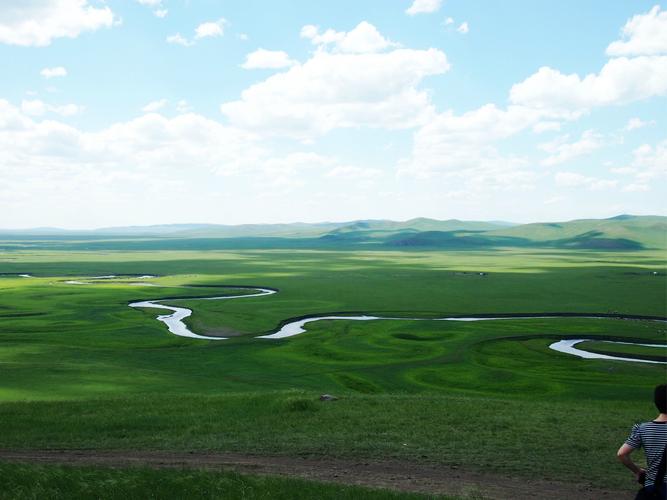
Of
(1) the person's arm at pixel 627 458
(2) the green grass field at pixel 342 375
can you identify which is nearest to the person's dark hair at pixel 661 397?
(1) the person's arm at pixel 627 458

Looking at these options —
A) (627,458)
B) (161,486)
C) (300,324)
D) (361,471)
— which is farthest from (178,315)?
(627,458)

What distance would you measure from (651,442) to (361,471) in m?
10.9

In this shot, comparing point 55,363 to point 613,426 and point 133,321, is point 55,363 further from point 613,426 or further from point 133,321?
point 613,426

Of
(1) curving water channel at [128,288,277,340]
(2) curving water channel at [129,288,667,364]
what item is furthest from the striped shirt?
(1) curving water channel at [128,288,277,340]

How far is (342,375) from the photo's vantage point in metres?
54.5

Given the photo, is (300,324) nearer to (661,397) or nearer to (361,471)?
(361,471)

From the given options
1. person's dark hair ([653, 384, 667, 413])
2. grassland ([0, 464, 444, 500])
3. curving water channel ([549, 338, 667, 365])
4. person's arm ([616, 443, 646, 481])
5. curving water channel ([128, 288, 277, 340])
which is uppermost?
person's dark hair ([653, 384, 667, 413])

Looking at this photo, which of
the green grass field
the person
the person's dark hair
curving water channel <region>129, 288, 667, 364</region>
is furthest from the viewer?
curving water channel <region>129, 288, 667, 364</region>

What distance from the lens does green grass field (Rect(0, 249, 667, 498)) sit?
24031 mm

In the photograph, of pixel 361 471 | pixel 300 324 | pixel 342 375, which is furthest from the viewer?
pixel 300 324

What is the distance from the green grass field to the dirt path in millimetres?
876

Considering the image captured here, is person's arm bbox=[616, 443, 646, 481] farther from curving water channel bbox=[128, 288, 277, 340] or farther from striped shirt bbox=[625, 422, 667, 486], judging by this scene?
curving water channel bbox=[128, 288, 277, 340]

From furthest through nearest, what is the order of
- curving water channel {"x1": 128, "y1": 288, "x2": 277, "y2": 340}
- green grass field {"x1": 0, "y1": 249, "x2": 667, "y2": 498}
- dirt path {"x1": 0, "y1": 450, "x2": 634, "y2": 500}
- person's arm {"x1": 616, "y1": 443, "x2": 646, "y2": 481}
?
curving water channel {"x1": 128, "y1": 288, "x2": 277, "y2": 340}, green grass field {"x1": 0, "y1": 249, "x2": 667, "y2": 498}, dirt path {"x1": 0, "y1": 450, "x2": 634, "y2": 500}, person's arm {"x1": 616, "y1": 443, "x2": 646, "y2": 481}

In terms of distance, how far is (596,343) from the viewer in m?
72.8
